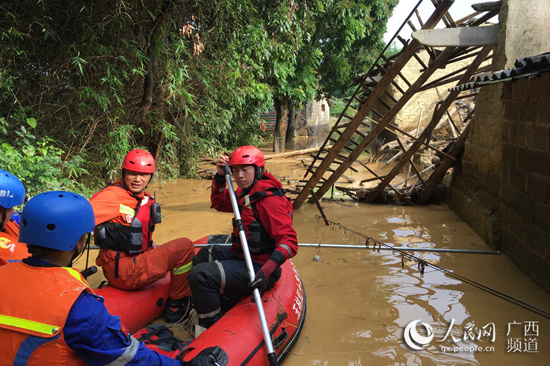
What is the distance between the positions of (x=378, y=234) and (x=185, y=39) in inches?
198

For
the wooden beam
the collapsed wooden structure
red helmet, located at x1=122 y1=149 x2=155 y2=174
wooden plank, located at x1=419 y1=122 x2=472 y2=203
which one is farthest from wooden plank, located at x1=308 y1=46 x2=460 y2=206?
red helmet, located at x1=122 y1=149 x2=155 y2=174

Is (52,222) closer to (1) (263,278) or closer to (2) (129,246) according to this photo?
(1) (263,278)

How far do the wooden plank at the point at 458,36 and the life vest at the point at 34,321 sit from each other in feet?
20.4

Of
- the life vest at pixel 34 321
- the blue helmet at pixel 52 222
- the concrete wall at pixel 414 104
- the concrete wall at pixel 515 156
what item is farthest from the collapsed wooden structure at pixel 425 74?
the concrete wall at pixel 414 104

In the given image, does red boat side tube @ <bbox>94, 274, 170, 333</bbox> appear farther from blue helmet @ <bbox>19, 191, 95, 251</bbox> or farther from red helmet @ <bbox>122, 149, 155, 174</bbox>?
blue helmet @ <bbox>19, 191, 95, 251</bbox>

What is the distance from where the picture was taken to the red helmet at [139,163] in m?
3.83

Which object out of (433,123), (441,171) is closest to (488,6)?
(433,123)

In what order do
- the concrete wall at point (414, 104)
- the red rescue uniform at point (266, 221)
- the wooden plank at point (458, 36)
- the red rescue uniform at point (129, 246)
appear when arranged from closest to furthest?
1. the red rescue uniform at point (266, 221)
2. the red rescue uniform at point (129, 246)
3. the wooden plank at point (458, 36)
4. the concrete wall at point (414, 104)

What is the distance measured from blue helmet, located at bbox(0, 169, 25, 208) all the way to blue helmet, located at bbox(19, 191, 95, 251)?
1057 millimetres

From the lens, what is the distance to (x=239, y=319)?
321cm

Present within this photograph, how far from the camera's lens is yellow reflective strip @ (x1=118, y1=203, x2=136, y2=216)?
3701 mm

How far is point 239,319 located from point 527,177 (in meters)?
3.82

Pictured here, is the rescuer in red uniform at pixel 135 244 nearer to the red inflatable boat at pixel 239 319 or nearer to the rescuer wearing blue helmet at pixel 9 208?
the red inflatable boat at pixel 239 319

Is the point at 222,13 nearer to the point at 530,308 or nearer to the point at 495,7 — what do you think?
the point at 495,7
